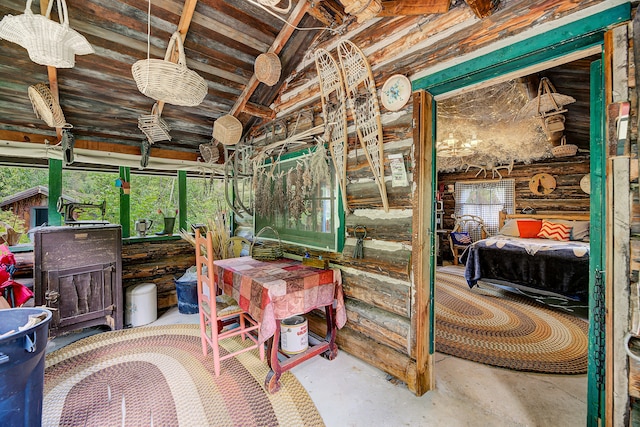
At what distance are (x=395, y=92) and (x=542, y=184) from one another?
5346mm

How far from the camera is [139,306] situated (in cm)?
316

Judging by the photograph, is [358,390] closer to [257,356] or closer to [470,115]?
[257,356]

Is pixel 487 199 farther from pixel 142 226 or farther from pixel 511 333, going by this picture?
pixel 142 226

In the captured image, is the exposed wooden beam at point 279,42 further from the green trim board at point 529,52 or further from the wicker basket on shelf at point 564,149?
the wicker basket on shelf at point 564,149

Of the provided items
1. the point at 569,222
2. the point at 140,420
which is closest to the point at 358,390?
the point at 140,420

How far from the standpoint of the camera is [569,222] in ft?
15.9

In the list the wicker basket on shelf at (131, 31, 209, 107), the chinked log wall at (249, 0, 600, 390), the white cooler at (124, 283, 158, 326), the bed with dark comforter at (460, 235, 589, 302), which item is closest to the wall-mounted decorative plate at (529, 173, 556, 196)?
the bed with dark comforter at (460, 235, 589, 302)

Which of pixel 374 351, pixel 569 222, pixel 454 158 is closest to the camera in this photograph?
pixel 374 351

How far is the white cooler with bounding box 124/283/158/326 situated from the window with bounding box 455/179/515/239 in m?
6.82

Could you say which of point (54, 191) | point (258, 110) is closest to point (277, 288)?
point (258, 110)

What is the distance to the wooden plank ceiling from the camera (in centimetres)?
212

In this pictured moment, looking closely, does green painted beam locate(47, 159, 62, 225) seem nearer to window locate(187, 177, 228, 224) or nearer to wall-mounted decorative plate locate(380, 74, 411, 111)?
window locate(187, 177, 228, 224)

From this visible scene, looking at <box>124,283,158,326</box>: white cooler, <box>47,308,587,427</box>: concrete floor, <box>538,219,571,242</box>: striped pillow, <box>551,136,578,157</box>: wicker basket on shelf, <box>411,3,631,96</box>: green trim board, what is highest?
<box>551,136,578,157</box>: wicker basket on shelf

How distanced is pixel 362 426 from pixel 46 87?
3788 mm
